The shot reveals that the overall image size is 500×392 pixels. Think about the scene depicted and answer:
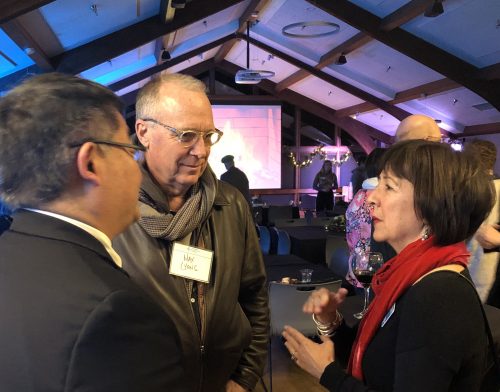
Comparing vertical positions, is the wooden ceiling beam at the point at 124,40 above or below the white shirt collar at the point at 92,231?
above

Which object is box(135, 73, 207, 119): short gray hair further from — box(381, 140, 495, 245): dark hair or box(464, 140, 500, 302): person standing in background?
box(464, 140, 500, 302): person standing in background

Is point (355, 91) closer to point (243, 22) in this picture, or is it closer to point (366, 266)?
point (243, 22)

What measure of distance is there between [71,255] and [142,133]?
737 millimetres

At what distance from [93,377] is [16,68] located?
5639 millimetres

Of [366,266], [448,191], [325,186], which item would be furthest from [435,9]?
[325,186]

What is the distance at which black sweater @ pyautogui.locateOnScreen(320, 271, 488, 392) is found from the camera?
91 cm

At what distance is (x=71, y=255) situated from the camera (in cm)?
64

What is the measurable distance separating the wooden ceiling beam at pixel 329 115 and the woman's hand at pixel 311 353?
10882 millimetres

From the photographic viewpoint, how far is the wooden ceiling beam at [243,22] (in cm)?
733

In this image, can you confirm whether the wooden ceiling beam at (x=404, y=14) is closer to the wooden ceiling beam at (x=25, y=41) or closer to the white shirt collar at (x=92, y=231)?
the wooden ceiling beam at (x=25, y=41)

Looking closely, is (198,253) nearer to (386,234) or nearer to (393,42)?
(386,234)

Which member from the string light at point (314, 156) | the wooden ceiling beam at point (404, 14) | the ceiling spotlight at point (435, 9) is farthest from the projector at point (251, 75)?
the string light at point (314, 156)

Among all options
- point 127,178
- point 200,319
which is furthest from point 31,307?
point 200,319

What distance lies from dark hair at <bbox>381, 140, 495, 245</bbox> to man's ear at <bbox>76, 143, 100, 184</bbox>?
791 mm
